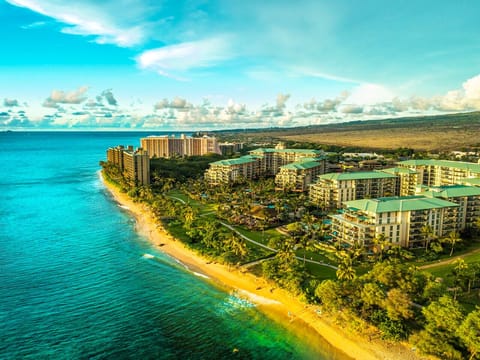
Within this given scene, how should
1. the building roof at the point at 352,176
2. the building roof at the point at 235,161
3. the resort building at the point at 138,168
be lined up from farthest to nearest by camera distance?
the building roof at the point at 235,161 < the resort building at the point at 138,168 < the building roof at the point at 352,176

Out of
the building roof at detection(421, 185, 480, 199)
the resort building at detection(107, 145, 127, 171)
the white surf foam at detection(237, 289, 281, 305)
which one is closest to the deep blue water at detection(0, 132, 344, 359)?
the white surf foam at detection(237, 289, 281, 305)

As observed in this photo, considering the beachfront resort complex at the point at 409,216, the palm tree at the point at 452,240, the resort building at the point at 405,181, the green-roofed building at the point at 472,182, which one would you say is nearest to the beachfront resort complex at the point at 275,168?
the resort building at the point at 405,181

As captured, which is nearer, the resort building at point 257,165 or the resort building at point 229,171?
the resort building at point 229,171

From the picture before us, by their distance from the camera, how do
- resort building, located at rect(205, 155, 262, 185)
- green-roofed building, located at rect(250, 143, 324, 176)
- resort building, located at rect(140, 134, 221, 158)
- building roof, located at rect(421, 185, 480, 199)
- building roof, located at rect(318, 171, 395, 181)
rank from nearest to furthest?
building roof, located at rect(421, 185, 480, 199), building roof, located at rect(318, 171, 395, 181), resort building, located at rect(205, 155, 262, 185), green-roofed building, located at rect(250, 143, 324, 176), resort building, located at rect(140, 134, 221, 158)

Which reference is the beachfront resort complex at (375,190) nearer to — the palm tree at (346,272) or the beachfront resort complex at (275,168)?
the beachfront resort complex at (275,168)

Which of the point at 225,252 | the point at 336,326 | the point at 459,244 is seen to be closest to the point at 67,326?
the point at 225,252

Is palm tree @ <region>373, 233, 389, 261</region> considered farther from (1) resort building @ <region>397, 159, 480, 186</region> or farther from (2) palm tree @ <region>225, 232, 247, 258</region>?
(1) resort building @ <region>397, 159, 480, 186</region>

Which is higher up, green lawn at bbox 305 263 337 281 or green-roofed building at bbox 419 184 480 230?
green-roofed building at bbox 419 184 480 230
